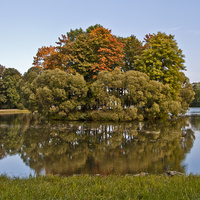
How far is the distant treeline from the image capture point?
92.0 feet

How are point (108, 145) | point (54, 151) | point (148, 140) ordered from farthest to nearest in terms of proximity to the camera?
point (148, 140) → point (108, 145) → point (54, 151)

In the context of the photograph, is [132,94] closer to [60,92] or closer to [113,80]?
[113,80]

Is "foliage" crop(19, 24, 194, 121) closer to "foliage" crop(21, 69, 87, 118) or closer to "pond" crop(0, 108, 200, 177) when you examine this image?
"foliage" crop(21, 69, 87, 118)

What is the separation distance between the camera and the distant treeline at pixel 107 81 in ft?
92.0

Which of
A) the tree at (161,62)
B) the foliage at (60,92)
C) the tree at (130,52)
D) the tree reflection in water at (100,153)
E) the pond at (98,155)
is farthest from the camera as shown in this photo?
the tree at (130,52)

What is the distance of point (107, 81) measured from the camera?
28.0 meters

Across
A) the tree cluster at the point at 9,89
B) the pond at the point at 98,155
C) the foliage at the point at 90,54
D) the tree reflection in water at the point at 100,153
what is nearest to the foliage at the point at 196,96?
the foliage at the point at 90,54

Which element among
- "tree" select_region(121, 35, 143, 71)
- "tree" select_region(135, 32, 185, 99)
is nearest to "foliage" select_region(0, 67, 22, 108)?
"tree" select_region(121, 35, 143, 71)

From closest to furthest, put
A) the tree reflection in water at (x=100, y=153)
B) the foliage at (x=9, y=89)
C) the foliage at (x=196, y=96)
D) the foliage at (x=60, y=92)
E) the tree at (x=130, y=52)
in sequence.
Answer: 1. the tree reflection in water at (x=100, y=153)
2. the foliage at (x=60, y=92)
3. the tree at (x=130, y=52)
4. the foliage at (x=9, y=89)
5. the foliage at (x=196, y=96)

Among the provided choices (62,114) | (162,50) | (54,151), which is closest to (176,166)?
(54,151)

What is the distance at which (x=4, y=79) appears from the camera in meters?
66.6

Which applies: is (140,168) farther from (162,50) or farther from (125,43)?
(125,43)

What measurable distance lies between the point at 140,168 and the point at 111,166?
48.7 inches

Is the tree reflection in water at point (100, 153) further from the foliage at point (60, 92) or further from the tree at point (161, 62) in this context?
the tree at point (161, 62)
